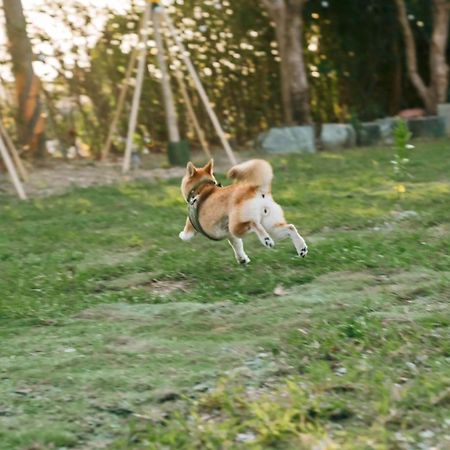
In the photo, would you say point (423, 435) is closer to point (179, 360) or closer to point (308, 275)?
point (179, 360)

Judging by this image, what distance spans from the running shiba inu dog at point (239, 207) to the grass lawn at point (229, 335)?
0.87 feet

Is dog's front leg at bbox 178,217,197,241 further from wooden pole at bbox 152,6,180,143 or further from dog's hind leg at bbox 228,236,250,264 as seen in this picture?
wooden pole at bbox 152,6,180,143

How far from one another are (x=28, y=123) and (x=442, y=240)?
6.69 meters

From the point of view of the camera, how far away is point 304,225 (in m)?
7.53

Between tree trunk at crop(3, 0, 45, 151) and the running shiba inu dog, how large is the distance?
608 cm

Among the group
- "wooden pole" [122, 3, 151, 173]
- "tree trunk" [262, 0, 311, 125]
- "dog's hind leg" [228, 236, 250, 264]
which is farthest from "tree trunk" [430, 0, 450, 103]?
"dog's hind leg" [228, 236, 250, 264]

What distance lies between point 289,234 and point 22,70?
672 cm

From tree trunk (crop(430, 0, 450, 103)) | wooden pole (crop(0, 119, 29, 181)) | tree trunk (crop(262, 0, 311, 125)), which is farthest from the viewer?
tree trunk (crop(430, 0, 450, 103))

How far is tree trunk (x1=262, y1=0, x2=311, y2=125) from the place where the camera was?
522 inches

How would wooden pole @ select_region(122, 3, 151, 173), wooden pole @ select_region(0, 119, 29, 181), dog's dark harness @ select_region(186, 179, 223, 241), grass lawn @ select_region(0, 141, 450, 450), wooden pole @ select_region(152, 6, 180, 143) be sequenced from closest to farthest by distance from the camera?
1. grass lawn @ select_region(0, 141, 450, 450)
2. dog's dark harness @ select_region(186, 179, 223, 241)
3. wooden pole @ select_region(0, 119, 29, 181)
4. wooden pole @ select_region(122, 3, 151, 173)
5. wooden pole @ select_region(152, 6, 180, 143)

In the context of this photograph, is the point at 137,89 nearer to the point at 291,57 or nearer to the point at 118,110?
the point at 118,110

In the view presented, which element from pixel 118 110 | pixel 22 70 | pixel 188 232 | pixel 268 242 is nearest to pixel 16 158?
pixel 22 70

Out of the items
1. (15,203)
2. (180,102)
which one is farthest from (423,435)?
(180,102)

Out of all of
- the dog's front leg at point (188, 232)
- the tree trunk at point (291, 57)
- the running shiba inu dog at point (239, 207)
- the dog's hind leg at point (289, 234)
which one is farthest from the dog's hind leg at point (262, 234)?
the tree trunk at point (291, 57)
